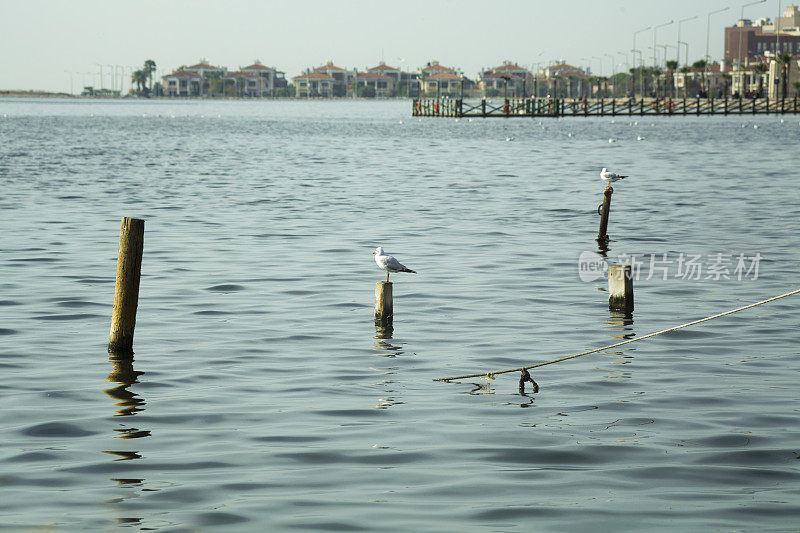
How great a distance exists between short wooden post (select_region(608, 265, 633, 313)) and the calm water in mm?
281

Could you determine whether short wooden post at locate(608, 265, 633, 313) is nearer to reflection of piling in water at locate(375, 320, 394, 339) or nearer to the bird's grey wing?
the bird's grey wing

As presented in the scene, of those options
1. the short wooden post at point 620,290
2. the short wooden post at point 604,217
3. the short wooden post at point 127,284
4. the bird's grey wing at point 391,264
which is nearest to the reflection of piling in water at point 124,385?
the short wooden post at point 127,284

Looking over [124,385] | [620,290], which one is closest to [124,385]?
[124,385]

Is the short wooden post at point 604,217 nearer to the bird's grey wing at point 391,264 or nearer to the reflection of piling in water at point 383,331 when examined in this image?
the bird's grey wing at point 391,264

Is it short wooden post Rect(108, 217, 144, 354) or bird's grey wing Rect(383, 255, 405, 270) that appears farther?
bird's grey wing Rect(383, 255, 405, 270)

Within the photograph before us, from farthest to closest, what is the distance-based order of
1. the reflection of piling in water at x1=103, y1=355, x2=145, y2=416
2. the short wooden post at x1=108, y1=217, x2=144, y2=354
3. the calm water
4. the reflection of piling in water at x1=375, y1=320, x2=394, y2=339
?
the reflection of piling in water at x1=375, y1=320, x2=394, y2=339 → the short wooden post at x1=108, y1=217, x2=144, y2=354 → the reflection of piling in water at x1=103, y1=355, x2=145, y2=416 → the calm water

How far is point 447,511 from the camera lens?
738cm

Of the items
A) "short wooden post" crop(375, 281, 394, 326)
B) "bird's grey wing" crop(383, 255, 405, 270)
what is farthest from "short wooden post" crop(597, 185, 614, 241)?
"short wooden post" crop(375, 281, 394, 326)

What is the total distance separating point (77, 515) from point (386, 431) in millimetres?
2858

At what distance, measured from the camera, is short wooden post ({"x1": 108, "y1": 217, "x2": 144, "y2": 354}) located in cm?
1153

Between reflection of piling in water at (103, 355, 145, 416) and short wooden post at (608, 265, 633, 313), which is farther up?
short wooden post at (608, 265, 633, 313)

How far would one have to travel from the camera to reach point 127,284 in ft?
38.2

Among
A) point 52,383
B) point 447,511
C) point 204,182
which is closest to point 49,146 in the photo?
point 204,182

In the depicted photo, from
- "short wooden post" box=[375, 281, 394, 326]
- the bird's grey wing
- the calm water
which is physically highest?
the bird's grey wing
